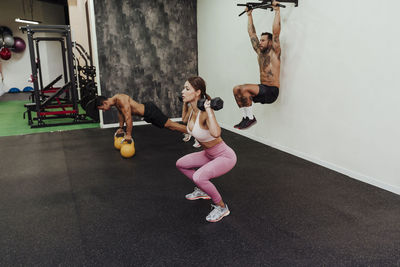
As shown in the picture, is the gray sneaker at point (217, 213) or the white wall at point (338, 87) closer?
the gray sneaker at point (217, 213)

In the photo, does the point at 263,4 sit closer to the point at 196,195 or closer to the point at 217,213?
the point at 196,195

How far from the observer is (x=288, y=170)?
125 inches

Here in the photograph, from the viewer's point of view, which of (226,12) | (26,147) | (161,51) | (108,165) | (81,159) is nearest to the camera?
(108,165)

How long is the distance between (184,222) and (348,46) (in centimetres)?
225

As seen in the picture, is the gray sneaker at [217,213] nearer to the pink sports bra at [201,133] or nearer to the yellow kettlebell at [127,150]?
the pink sports bra at [201,133]

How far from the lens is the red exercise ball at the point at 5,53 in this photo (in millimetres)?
10281

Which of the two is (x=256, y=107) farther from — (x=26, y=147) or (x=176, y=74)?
(x=26, y=147)

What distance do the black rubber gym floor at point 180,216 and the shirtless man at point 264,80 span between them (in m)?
0.60

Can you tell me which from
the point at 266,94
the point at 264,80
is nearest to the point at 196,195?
the point at 266,94

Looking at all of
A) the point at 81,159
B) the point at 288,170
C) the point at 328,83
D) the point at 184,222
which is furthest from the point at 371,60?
the point at 81,159

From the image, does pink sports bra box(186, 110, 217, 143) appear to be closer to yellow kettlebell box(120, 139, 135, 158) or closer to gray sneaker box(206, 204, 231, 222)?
gray sneaker box(206, 204, 231, 222)

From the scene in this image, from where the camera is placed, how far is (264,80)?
3531mm

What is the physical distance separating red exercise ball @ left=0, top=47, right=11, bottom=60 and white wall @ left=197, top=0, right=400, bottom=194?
30.7ft

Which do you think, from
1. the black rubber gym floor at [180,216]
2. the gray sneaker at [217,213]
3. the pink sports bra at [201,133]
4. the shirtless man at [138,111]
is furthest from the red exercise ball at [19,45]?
the gray sneaker at [217,213]
